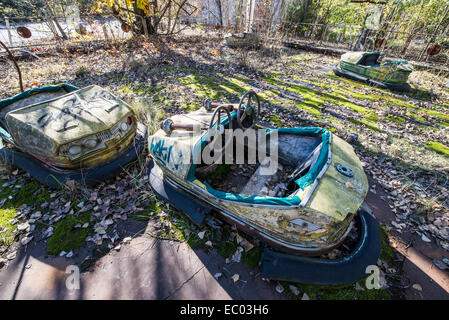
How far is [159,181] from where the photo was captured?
2820 millimetres

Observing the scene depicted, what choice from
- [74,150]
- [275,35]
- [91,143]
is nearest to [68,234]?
[74,150]

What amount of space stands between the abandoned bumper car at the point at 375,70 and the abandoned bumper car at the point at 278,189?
6.27 metres

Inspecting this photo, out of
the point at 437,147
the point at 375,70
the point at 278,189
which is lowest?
the point at 437,147

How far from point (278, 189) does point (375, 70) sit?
273 inches

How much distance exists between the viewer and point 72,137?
2465mm

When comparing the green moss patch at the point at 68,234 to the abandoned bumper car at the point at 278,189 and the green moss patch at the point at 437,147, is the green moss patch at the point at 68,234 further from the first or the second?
the green moss patch at the point at 437,147

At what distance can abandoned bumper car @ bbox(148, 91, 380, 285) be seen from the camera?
5.90ft

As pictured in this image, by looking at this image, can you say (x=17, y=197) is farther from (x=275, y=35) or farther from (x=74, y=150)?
(x=275, y=35)

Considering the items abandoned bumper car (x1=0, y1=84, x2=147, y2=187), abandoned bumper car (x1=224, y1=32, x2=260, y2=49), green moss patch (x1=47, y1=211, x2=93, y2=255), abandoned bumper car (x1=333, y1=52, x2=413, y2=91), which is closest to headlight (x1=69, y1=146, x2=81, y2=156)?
abandoned bumper car (x1=0, y1=84, x2=147, y2=187)

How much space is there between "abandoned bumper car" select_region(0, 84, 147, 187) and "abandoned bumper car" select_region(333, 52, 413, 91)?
7705mm

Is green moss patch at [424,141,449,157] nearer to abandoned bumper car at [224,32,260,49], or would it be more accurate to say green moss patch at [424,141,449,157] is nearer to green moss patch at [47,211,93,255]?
green moss patch at [47,211,93,255]

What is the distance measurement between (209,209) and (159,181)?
0.90 m
